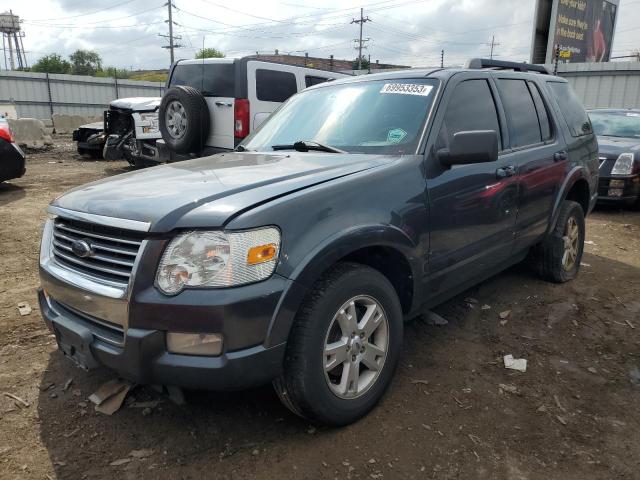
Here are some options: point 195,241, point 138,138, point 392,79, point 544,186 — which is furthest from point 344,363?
point 138,138

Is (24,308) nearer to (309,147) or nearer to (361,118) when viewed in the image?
(309,147)

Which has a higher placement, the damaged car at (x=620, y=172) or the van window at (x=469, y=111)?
the van window at (x=469, y=111)

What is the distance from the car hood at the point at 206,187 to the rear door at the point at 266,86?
4979 mm

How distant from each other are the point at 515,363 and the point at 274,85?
632 centimetres

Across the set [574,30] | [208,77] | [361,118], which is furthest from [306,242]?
[574,30]

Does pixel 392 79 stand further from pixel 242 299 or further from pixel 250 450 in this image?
pixel 250 450

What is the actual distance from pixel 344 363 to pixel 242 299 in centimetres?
72

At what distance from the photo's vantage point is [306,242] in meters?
2.27

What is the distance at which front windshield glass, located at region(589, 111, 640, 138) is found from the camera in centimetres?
887

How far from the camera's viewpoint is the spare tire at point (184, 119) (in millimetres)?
7770

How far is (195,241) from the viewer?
7.00 ft

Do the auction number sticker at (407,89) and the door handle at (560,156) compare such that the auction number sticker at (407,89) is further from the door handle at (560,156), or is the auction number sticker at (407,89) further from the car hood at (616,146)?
the car hood at (616,146)

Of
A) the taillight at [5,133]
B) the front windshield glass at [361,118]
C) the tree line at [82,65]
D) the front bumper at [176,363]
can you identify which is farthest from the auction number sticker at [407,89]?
the tree line at [82,65]

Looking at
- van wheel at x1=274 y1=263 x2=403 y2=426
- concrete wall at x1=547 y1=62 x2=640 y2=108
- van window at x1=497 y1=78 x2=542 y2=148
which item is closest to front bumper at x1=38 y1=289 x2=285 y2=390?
van wheel at x1=274 y1=263 x2=403 y2=426
